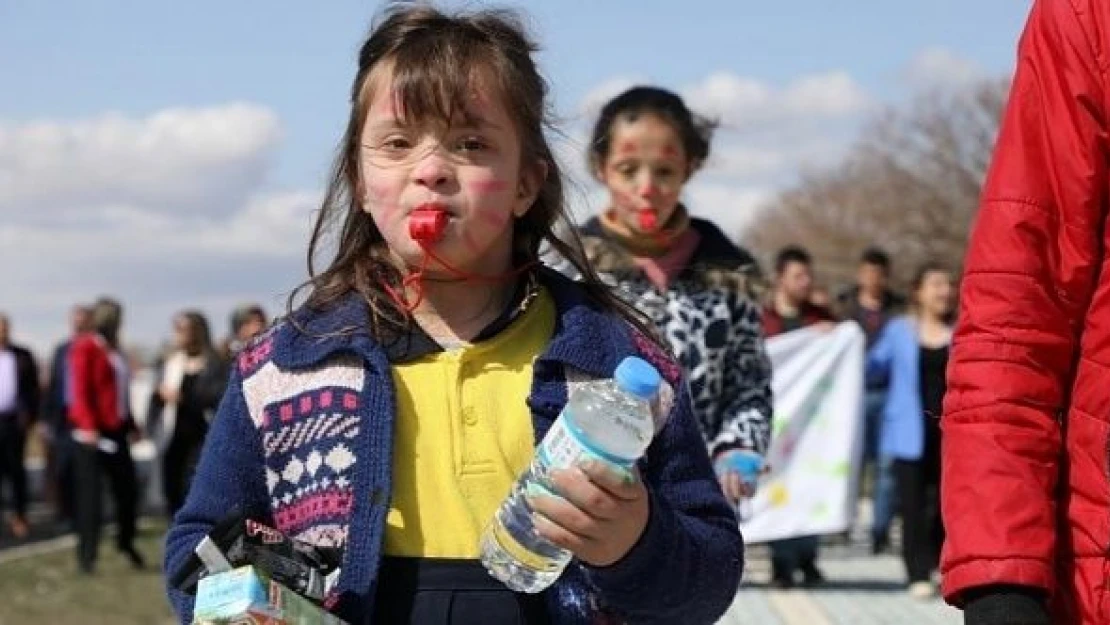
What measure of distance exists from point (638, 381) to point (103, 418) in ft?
45.0

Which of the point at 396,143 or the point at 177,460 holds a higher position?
the point at 396,143

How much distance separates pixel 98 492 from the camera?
15547 mm

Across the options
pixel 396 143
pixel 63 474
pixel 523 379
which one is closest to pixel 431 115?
pixel 396 143

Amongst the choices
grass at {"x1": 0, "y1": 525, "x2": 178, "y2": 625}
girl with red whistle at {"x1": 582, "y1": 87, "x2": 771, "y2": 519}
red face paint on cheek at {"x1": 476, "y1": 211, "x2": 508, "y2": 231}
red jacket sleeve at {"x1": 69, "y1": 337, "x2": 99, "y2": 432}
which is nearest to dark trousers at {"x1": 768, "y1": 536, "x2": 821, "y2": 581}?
grass at {"x1": 0, "y1": 525, "x2": 178, "y2": 625}

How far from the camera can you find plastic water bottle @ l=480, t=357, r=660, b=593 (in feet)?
8.79

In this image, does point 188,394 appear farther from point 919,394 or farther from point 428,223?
point 428,223

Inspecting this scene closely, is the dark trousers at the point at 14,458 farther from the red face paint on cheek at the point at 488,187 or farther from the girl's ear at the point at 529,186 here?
the red face paint on cheek at the point at 488,187

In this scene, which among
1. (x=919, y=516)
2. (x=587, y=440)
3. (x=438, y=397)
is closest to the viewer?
(x=587, y=440)

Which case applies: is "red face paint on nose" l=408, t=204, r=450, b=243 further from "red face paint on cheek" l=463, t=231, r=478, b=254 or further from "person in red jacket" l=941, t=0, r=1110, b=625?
"person in red jacket" l=941, t=0, r=1110, b=625

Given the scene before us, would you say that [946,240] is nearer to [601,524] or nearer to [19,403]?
[19,403]

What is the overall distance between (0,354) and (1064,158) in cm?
1660

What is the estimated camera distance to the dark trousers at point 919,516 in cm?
1148

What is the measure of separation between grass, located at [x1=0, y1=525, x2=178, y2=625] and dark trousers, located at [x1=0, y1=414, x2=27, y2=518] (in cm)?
160

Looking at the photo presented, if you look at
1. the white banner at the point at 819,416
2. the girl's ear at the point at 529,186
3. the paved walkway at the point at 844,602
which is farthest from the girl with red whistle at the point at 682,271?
the white banner at the point at 819,416
